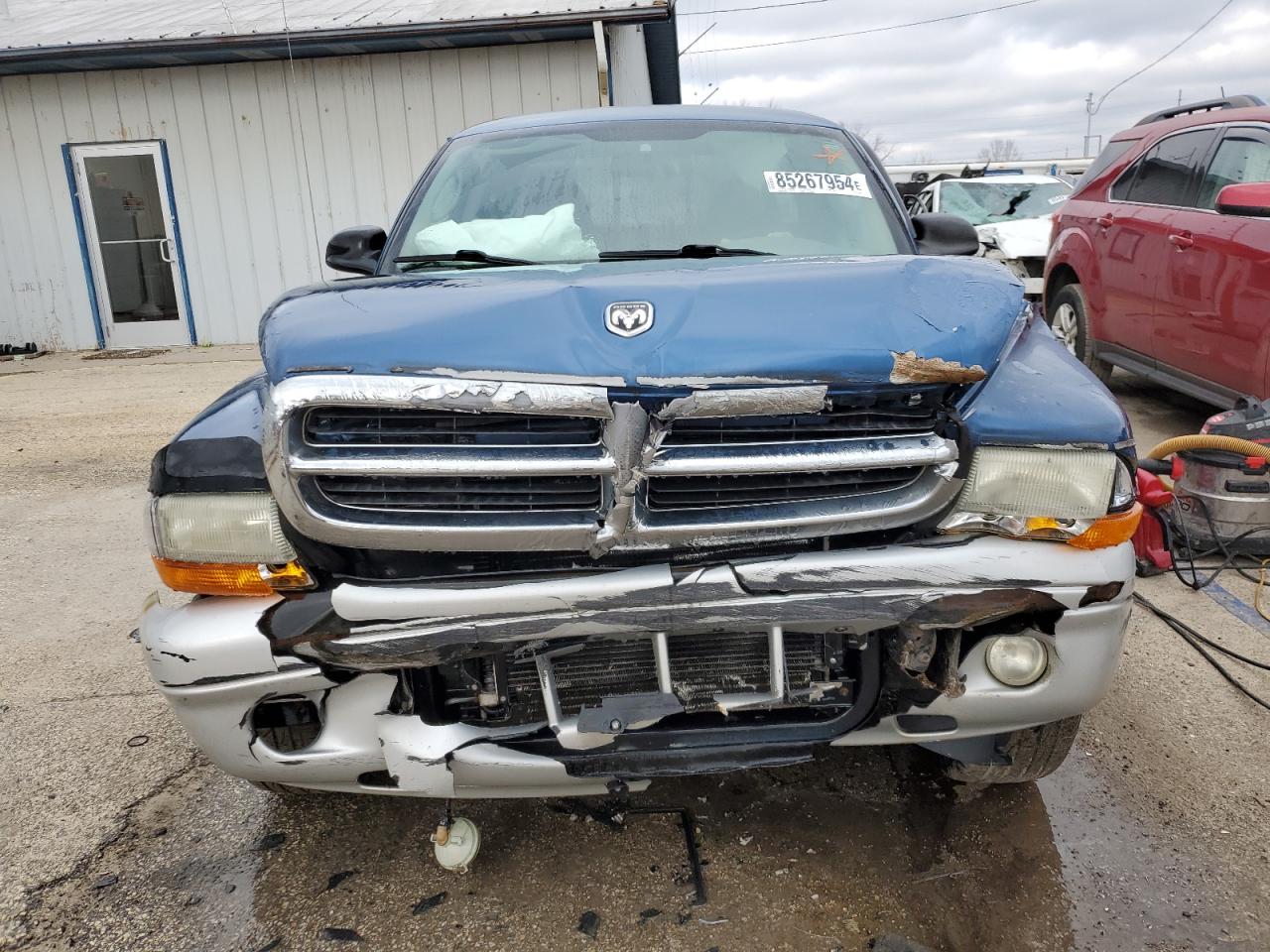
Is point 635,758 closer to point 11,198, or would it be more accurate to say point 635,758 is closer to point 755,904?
point 755,904

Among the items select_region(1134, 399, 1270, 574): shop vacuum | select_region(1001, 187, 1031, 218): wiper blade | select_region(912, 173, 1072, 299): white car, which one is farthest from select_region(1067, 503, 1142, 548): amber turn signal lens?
select_region(1001, 187, 1031, 218): wiper blade

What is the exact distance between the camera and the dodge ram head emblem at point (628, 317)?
1896 mm

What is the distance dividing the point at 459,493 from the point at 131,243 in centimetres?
1190

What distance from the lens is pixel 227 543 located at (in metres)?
1.93

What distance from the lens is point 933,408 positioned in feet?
6.35

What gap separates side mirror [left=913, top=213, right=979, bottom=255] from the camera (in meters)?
3.18

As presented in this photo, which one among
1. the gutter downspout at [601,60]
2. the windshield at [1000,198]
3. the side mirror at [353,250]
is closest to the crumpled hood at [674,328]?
the side mirror at [353,250]

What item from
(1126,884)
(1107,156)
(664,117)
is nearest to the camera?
(1126,884)

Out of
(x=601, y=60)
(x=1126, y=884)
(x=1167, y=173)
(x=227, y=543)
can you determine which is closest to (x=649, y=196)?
(x=227, y=543)

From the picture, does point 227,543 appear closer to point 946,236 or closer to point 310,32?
point 946,236

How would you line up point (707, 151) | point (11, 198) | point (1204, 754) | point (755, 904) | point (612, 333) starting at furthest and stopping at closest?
point (11, 198) < point (707, 151) < point (1204, 754) < point (755, 904) < point (612, 333)

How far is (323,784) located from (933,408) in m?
1.51

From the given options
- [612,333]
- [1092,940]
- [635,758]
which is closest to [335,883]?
[635,758]

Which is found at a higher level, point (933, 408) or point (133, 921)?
point (933, 408)
